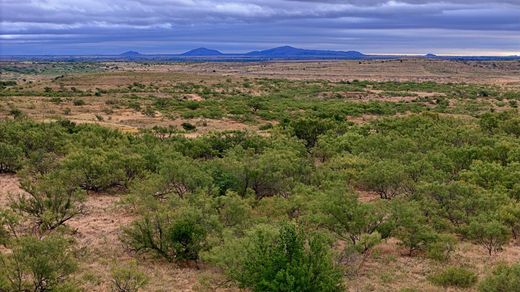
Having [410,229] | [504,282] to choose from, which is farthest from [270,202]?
[504,282]

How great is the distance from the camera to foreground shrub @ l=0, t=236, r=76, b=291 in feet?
32.6

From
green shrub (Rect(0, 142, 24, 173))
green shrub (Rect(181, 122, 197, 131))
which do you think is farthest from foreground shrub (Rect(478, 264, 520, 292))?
green shrub (Rect(181, 122, 197, 131))

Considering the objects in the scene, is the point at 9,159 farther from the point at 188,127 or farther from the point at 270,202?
the point at 188,127

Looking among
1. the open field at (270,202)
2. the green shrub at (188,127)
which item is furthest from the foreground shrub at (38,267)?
the green shrub at (188,127)

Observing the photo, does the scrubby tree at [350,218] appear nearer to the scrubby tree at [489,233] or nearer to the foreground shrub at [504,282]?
the scrubby tree at [489,233]

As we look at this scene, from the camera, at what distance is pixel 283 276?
948cm

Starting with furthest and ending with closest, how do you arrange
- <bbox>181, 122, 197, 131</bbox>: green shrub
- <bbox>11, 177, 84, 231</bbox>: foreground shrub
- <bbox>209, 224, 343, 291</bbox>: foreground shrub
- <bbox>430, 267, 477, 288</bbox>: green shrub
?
1. <bbox>181, 122, 197, 131</bbox>: green shrub
2. <bbox>11, 177, 84, 231</bbox>: foreground shrub
3. <bbox>430, 267, 477, 288</bbox>: green shrub
4. <bbox>209, 224, 343, 291</bbox>: foreground shrub

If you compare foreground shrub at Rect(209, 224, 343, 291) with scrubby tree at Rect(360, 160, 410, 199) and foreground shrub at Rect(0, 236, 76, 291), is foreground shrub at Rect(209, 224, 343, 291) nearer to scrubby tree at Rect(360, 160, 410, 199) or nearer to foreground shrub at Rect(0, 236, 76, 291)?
foreground shrub at Rect(0, 236, 76, 291)

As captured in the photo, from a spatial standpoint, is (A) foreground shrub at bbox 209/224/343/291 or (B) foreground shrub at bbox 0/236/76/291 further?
(B) foreground shrub at bbox 0/236/76/291

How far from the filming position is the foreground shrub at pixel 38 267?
994 cm

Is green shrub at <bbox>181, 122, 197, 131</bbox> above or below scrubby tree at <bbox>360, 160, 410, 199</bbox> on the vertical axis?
below

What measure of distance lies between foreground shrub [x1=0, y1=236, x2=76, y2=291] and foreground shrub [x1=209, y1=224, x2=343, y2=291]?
306 centimetres

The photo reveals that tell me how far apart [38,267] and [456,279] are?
8.20m

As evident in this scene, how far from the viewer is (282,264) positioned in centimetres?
980
